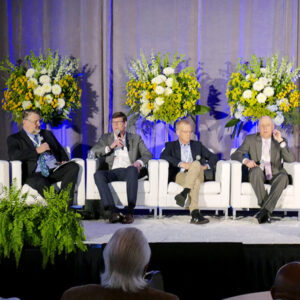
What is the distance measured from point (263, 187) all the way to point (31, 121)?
101 inches

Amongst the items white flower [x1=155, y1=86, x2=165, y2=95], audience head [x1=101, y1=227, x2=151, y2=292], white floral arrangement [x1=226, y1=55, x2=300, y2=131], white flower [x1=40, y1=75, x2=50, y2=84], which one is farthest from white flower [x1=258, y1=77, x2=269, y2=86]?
audience head [x1=101, y1=227, x2=151, y2=292]

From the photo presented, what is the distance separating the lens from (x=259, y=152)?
6.02m

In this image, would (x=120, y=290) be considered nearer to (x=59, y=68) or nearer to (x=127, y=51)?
(x=59, y=68)

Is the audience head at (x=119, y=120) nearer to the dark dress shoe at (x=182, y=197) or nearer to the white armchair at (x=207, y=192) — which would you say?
the white armchair at (x=207, y=192)

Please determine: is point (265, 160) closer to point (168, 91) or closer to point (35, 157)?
point (168, 91)

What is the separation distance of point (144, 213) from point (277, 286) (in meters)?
4.92

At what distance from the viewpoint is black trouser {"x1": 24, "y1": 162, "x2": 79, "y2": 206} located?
5461 mm

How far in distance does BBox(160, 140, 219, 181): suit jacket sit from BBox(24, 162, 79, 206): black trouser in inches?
40.2

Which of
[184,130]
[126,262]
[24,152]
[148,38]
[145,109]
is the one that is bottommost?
[126,262]

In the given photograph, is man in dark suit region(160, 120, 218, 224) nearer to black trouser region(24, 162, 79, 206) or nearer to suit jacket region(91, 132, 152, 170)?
suit jacket region(91, 132, 152, 170)

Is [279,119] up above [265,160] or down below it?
above

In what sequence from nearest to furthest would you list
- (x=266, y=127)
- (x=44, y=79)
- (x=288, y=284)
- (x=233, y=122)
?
(x=288, y=284) < (x=266, y=127) < (x=44, y=79) < (x=233, y=122)

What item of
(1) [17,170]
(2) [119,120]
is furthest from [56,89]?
(1) [17,170]

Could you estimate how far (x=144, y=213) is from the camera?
21.4ft
